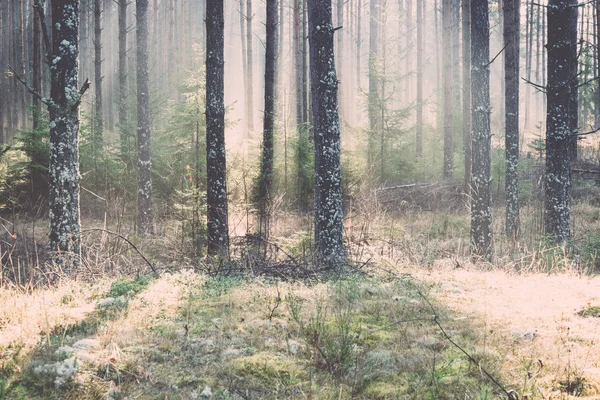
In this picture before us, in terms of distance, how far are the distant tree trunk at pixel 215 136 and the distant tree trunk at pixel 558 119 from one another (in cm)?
646

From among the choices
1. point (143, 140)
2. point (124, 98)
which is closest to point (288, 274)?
point (143, 140)

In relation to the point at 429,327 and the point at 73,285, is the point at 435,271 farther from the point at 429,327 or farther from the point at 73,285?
the point at 73,285

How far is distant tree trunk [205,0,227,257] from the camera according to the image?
897cm

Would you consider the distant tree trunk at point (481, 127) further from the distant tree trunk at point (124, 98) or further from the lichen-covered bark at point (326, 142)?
the distant tree trunk at point (124, 98)

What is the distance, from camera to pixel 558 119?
8.59 meters

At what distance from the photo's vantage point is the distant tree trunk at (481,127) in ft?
28.7

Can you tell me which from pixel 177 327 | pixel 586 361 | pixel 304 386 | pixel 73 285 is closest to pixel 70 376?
pixel 177 327

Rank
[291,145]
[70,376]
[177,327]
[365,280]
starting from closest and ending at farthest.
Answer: [70,376] → [177,327] → [365,280] → [291,145]

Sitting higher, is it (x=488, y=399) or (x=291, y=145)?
(x=291, y=145)

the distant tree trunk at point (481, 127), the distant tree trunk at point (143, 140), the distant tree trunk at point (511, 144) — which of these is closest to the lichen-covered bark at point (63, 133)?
the distant tree trunk at point (143, 140)

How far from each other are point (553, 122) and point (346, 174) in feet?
25.5

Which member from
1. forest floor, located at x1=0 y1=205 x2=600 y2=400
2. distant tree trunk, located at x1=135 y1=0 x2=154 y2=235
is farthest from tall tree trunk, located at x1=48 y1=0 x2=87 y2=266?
distant tree trunk, located at x1=135 y1=0 x2=154 y2=235

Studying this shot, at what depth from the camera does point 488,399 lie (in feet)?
8.57

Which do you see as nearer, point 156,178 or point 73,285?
point 73,285
